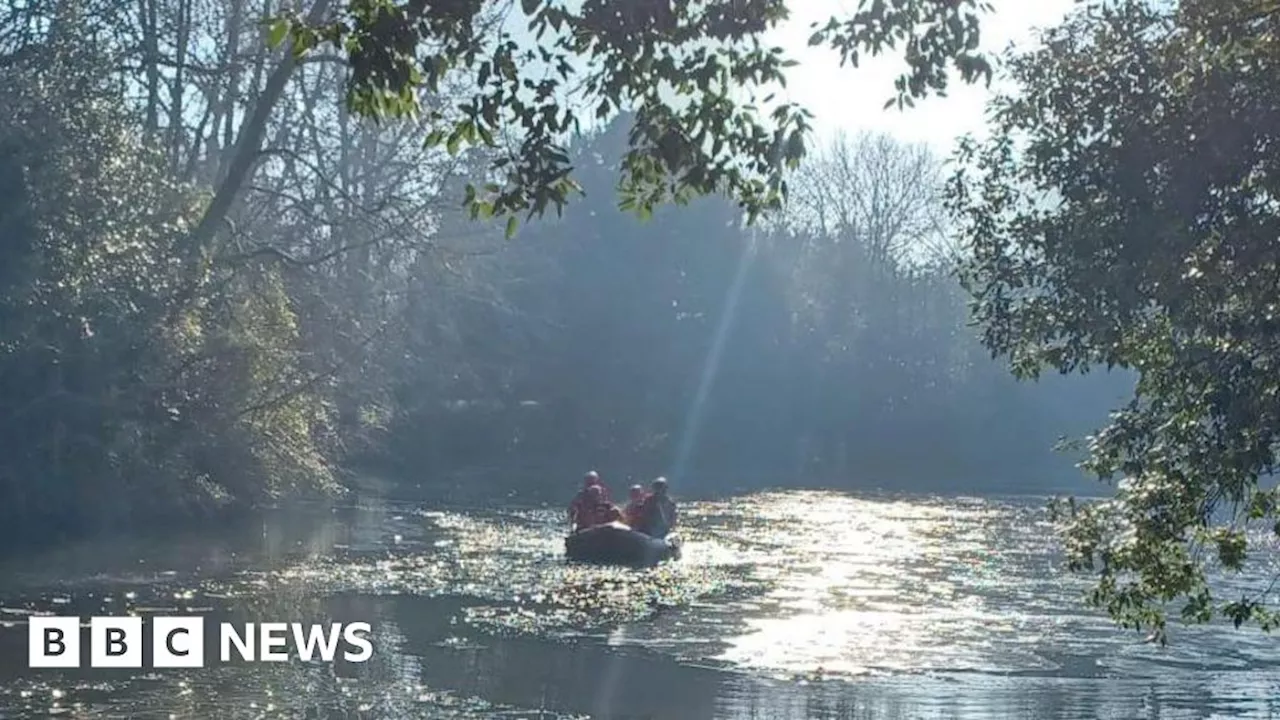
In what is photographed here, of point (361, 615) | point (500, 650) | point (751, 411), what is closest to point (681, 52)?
point (500, 650)

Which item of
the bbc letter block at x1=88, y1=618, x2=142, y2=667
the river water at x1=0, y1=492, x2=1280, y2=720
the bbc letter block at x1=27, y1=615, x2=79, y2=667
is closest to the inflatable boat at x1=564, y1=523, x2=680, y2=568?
the river water at x1=0, y1=492, x2=1280, y2=720

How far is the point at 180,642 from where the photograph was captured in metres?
18.4

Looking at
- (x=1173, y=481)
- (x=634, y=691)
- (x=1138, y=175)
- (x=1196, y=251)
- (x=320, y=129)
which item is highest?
(x=320, y=129)

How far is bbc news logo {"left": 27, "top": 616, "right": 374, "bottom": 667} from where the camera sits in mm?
17359

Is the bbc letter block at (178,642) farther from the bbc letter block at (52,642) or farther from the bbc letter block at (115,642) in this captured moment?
the bbc letter block at (52,642)

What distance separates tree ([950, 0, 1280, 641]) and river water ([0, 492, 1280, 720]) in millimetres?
4147

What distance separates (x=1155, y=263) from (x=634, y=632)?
9696 mm

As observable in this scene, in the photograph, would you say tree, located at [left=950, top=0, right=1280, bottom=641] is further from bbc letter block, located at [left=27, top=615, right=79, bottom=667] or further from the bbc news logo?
bbc letter block, located at [left=27, top=615, right=79, bottom=667]

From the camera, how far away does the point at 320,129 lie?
4047 centimetres

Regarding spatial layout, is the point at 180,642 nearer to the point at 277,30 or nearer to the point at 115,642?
the point at 115,642

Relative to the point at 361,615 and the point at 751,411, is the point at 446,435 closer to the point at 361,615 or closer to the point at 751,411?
the point at 751,411

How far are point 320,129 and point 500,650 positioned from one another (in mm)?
23920

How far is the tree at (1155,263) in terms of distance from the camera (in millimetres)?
9102

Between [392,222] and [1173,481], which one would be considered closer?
[1173,481]
